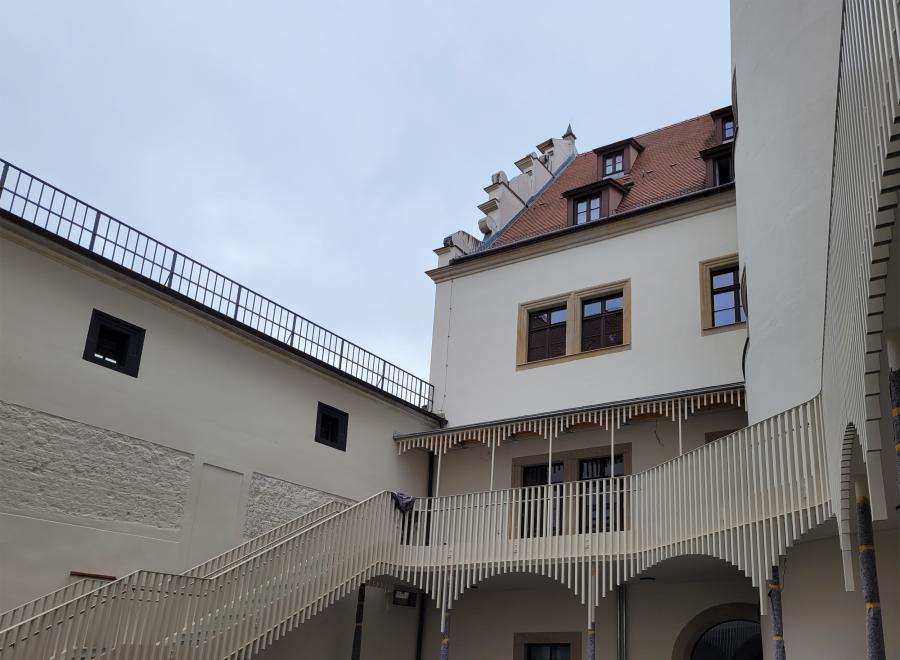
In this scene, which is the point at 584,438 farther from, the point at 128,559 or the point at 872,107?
the point at 872,107

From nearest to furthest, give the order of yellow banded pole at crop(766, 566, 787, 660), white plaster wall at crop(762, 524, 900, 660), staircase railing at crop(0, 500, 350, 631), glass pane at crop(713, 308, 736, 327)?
white plaster wall at crop(762, 524, 900, 660)
yellow banded pole at crop(766, 566, 787, 660)
staircase railing at crop(0, 500, 350, 631)
glass pane at crop(713, 308, 736, 327)

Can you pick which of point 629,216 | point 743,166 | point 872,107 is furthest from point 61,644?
point 629,216

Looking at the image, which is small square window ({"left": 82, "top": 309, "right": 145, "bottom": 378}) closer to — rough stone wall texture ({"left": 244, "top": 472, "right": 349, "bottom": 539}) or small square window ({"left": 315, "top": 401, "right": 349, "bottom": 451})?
rough stone wall texture ({"left": 244, "top": 472, "right": 349, "bottom": 539})

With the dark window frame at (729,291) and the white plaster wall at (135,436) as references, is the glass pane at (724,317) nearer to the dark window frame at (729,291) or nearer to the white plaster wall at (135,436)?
the dark window frame at (729,291)

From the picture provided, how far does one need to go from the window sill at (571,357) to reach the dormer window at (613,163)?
602cm

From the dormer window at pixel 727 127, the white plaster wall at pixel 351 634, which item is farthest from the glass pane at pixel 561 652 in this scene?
the dormer window at pixel 727 127

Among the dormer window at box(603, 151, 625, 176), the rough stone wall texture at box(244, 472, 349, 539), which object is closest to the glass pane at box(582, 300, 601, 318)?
the dormer window at box(603, 151, 625, 176)

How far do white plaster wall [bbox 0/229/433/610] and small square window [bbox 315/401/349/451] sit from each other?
0.14m

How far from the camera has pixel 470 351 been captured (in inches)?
724

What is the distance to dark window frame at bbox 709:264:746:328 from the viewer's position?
15039 mm

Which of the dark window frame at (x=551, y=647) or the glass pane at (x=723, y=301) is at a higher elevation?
the glass pane at (x=723, y=301)

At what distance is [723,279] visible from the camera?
15.5m

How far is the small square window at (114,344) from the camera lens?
40.4 feet

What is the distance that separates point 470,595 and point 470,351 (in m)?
4.96
